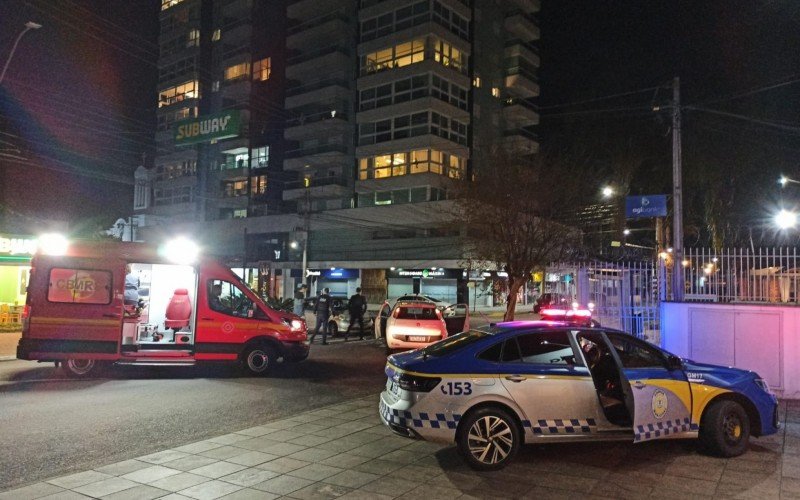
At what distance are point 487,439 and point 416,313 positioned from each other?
942cm

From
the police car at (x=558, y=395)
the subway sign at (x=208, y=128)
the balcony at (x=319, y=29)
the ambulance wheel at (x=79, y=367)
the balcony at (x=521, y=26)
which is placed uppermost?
the balcony at (x=521, y=26)

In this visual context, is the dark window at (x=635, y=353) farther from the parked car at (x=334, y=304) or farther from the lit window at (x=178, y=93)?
the lit window at (x=178, y=93)

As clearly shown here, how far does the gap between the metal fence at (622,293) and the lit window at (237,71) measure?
48.6 metres

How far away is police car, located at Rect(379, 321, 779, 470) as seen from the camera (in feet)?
18.9

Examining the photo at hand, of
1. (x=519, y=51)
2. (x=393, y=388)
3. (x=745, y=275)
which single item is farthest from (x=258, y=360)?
(x=519, y=51)

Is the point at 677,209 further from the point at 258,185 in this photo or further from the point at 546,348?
the point at 258,185

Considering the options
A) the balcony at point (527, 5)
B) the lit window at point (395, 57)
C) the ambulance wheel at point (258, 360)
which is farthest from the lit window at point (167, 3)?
the ambulance wheel at point (258, 360)

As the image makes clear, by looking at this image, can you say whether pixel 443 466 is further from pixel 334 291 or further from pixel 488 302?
pixel 334 291

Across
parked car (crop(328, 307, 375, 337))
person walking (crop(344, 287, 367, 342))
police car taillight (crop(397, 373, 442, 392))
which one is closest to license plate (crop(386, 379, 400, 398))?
police car taillight (crop(397, 373, 442, 392))

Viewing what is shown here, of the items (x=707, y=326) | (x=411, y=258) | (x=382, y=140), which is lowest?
(x=707, y=326)

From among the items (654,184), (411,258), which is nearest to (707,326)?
(654,184)

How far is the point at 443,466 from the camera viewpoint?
594 centimetres

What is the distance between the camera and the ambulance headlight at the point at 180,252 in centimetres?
1161

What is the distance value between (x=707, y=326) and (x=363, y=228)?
Result: 37636 millimetres
